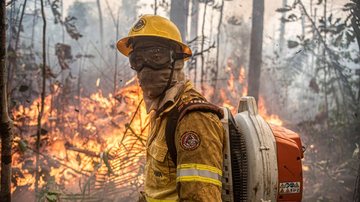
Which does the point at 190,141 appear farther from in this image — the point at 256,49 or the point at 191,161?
the point at 256,49

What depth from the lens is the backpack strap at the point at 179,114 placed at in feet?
6.36

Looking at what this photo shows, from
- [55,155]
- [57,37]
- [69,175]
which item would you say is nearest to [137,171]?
[69,175]

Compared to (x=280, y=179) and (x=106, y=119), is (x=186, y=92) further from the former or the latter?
(x=106, y=119)

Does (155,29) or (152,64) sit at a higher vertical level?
(155,29)

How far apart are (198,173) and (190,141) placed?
7.2 inches

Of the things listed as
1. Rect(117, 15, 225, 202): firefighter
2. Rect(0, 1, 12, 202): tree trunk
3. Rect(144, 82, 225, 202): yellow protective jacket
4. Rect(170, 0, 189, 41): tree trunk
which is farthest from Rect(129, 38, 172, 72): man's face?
Rect(170, 0, 189, 41): tree trunk

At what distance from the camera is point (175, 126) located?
200 centimetres

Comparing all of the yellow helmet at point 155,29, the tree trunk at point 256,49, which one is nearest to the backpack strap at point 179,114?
the yellow helmet at point 155,29

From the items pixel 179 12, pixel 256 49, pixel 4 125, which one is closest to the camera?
pixel 4 125

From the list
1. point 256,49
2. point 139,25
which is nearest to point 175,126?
point 139,25

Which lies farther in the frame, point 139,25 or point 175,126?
point 139,25

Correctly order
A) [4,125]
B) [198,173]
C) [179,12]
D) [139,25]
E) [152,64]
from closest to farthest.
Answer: [198,173], [152,64], [139,25], [4,125], [179,12]

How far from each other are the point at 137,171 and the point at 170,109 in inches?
165

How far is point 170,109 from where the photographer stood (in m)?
2.12
